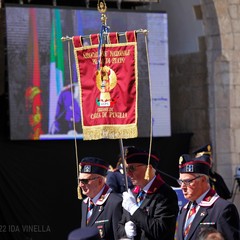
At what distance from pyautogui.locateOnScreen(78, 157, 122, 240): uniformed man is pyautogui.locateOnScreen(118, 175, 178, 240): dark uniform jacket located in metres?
0.24

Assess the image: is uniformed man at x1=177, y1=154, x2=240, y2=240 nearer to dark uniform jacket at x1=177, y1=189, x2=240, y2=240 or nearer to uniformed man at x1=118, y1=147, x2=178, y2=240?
dark uniform jacket at x1=177, y1=189, x2=240, y2=240

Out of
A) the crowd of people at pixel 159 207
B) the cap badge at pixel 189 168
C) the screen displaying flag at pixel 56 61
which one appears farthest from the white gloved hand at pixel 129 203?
the screen displaying flag at pixel 56 61

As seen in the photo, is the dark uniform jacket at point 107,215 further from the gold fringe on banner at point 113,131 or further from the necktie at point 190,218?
the necktie at point 190,218

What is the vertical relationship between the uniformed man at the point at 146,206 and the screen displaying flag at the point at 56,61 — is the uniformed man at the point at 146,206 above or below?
below

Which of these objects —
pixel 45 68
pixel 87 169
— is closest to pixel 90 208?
pixel 87 169

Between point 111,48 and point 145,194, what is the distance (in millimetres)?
1283

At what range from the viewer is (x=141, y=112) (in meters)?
12.6

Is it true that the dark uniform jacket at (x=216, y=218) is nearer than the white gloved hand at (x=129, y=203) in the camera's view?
Yes

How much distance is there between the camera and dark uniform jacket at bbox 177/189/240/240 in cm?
588

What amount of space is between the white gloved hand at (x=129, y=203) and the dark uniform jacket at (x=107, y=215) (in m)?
0.33

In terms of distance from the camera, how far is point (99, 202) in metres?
6.71

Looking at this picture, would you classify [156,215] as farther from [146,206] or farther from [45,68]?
[45,68]

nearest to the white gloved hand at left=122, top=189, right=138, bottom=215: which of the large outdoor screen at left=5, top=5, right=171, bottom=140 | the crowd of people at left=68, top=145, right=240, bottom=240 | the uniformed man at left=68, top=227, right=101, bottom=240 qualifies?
the crowd of people at left=68, top=145, right=240, bottom=240

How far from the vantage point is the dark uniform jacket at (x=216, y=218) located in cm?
588
